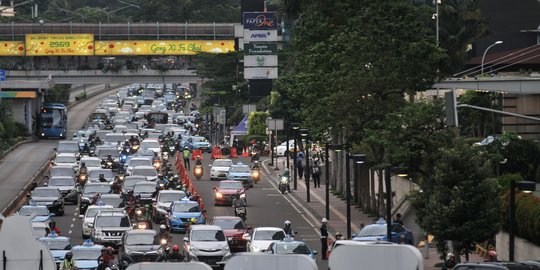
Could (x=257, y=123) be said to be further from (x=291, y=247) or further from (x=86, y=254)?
(x=291, y=247)

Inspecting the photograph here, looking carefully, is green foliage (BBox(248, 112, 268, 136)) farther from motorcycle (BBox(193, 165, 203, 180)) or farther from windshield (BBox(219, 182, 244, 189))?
windshield (BBox(219, 182, 244, 189))

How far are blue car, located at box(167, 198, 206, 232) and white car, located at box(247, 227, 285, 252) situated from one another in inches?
369

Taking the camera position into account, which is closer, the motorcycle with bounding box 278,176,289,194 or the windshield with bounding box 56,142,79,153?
the motorcycle with bounding box 278,176,289,194

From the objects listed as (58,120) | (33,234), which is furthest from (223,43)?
(33,234)

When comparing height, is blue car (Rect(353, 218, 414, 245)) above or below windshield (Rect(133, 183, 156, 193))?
below

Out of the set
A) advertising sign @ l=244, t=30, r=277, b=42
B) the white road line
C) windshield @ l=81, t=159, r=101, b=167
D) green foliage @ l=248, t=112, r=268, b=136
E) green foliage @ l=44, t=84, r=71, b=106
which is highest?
advertising sign @ l=244, t=30, r=277, b=42

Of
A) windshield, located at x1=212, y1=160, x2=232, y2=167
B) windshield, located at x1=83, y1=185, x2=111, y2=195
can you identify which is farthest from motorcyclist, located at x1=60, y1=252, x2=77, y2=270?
windshield, located at x1=212, y1=160, x2=232, y2=167

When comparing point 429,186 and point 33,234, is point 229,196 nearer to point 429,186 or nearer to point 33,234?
point 429,186

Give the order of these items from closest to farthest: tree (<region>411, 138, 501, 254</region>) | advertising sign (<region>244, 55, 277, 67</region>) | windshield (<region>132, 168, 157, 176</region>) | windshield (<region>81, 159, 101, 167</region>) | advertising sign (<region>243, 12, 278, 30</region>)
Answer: tree (<region>411, 138, 501, 254</region>), windshield (<region>132, 168, 157, 176</region>), windshield (<region>81, 159, 101, 167</region>), advertising sign (<region>243, 12, 278, 30</region>), advertising sign (<region>244, 55, 277, 67</region>)

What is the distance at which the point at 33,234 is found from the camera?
88.7 feet

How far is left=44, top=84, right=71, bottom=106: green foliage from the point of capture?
152 metres

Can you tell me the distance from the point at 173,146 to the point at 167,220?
1807 inches

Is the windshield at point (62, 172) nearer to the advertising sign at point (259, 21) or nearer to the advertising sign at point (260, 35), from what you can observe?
the advertising sign at point (259, 21)

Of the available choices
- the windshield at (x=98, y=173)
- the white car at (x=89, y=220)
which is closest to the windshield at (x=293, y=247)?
the white car at (x=89, y=220)
